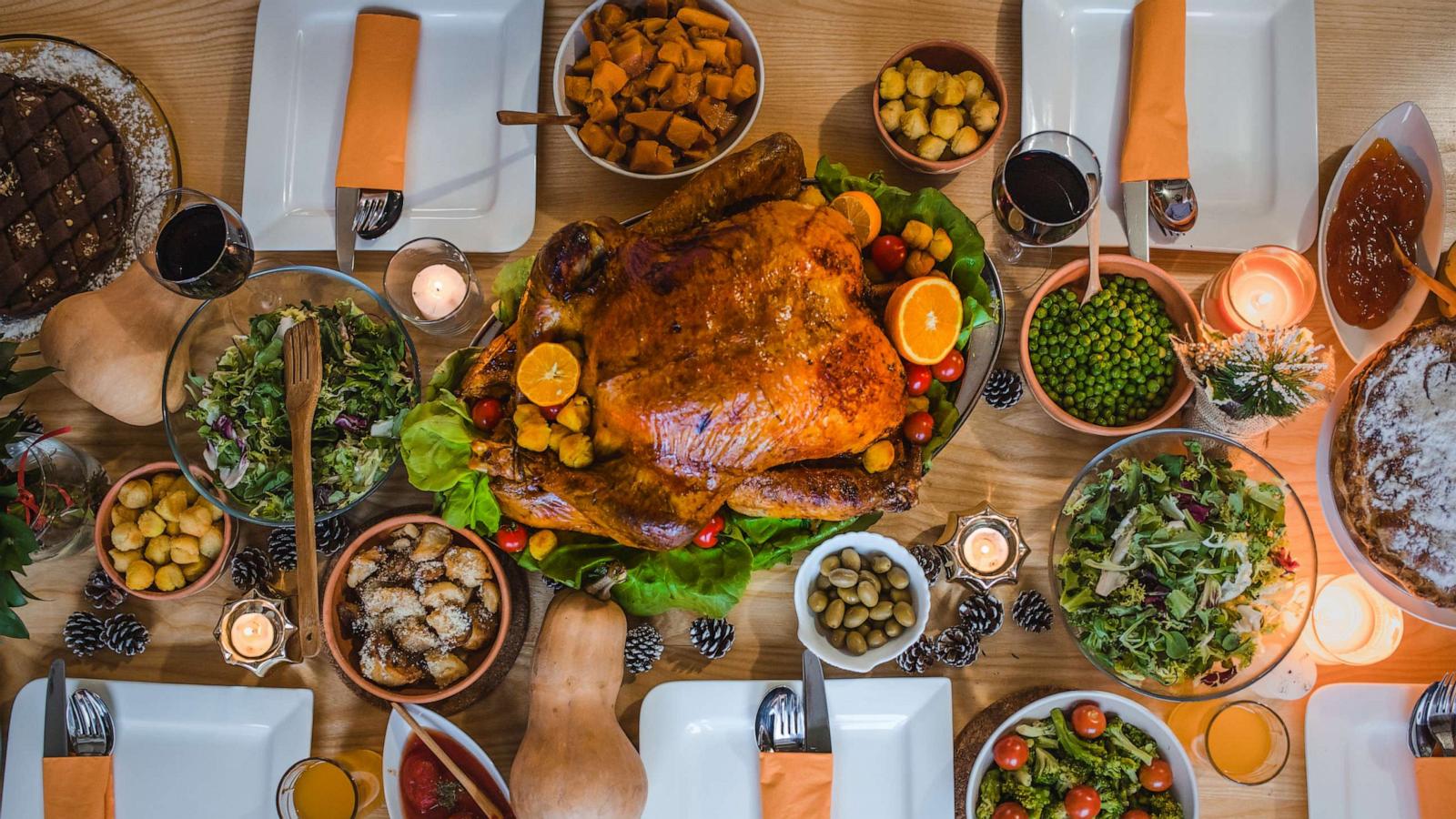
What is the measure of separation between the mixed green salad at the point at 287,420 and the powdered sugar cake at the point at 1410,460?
1.93m

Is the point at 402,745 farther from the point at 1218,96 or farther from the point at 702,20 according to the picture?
the point at 1218,96

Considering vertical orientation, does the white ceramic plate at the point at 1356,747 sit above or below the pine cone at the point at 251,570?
below

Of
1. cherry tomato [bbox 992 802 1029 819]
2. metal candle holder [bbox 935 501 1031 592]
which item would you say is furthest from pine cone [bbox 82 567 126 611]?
cherry tomato [bbox 992 802 1029 819]

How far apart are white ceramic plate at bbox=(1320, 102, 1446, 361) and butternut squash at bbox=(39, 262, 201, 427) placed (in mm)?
2509

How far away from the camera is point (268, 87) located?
1.90 m

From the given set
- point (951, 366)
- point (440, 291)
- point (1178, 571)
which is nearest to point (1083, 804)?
point (1178, 571)

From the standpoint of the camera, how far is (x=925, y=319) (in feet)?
5.21

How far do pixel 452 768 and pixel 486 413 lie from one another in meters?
0.71

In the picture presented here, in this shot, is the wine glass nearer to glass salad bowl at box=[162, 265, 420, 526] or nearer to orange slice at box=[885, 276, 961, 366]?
orange slice at box=[885, 276, 961, 366]

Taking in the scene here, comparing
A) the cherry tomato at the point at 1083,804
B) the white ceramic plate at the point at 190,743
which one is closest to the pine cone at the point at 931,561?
the cherry tomato at the point at 1083,804

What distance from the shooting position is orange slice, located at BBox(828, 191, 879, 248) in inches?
65.2

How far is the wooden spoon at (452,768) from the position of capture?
1.64m

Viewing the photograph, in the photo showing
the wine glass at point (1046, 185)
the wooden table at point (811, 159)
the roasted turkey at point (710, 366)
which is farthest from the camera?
the wooden table at point (811, 159)

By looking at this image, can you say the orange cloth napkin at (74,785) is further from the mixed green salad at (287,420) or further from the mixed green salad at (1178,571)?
the mixed green salad at (1178,571)
